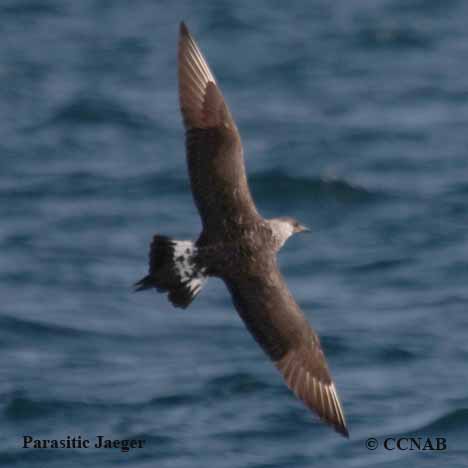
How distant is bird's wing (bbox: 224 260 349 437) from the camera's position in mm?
9320

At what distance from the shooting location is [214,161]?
959 cm

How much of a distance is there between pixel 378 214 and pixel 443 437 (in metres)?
4.10

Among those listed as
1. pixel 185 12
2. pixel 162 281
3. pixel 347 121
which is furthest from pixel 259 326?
pixel 185 12

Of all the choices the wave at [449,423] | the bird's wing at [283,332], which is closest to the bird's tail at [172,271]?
the bird's wing at [283,332]

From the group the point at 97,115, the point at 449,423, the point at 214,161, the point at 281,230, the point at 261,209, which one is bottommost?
the point at 449,423

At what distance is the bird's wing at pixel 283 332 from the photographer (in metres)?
9.32

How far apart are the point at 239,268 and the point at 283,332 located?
0.46 meters

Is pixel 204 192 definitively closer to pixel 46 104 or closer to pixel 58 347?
pixel 58 347

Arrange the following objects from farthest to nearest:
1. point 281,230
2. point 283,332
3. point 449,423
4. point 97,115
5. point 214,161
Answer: point 97,115 < point 449,423 < point 281,230 < point 214,161 < point 283,332

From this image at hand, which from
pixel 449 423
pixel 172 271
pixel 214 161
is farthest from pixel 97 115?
pixel 172 271

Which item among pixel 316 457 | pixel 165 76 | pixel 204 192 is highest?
pixel 165 76

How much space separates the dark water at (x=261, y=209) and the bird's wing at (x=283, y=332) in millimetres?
1591

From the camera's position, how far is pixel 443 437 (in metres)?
11.1

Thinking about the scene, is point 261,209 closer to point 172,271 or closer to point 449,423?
point 449,423
